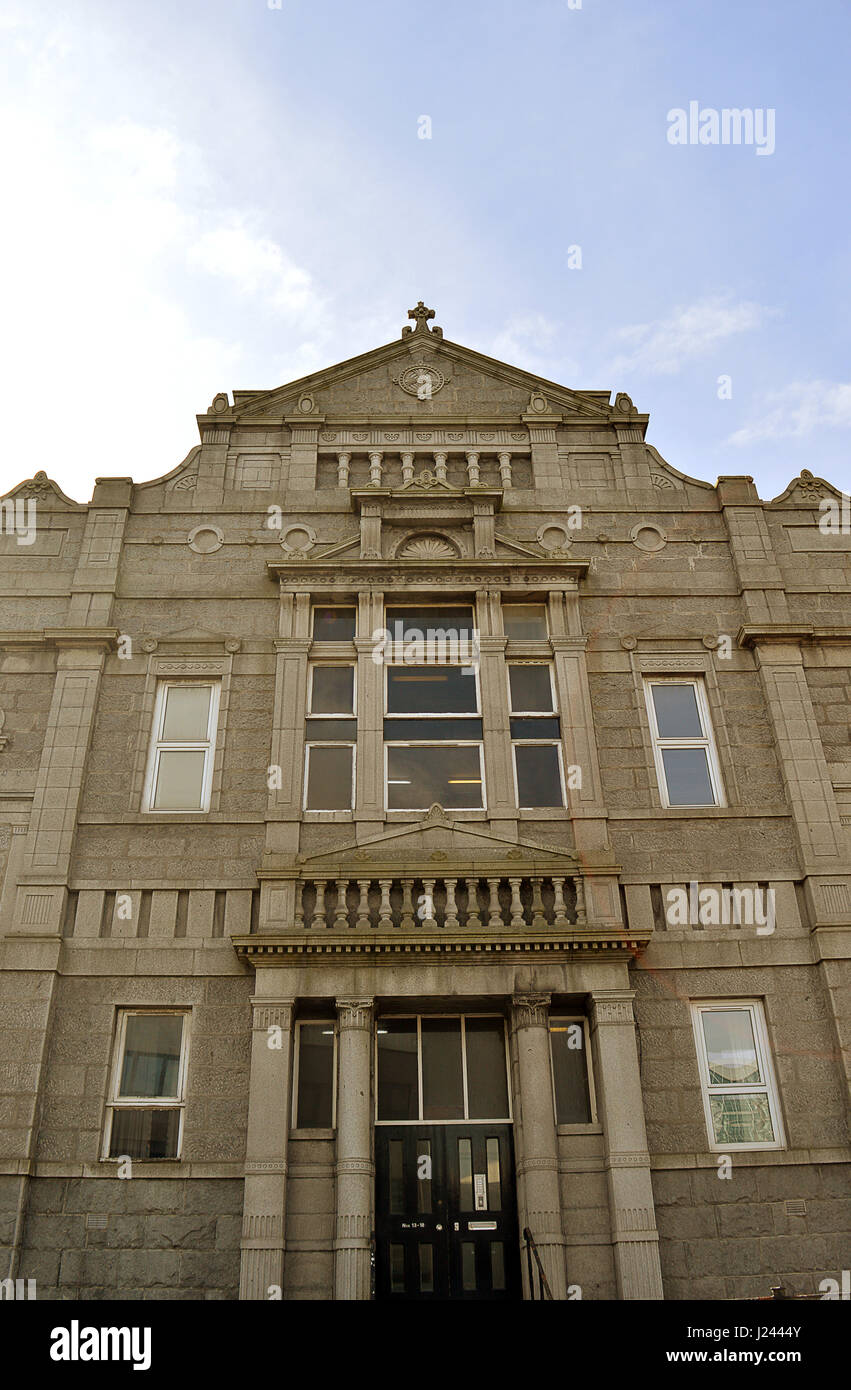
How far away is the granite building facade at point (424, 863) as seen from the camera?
37.1ft

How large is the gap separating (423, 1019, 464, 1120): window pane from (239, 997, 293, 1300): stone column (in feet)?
Result: 5.16

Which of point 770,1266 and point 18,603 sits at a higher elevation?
point 18,603

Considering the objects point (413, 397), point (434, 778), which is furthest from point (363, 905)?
point (413, 397)

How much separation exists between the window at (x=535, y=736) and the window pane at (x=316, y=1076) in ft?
12.6

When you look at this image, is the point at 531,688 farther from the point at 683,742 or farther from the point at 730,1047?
the point at 730,1047

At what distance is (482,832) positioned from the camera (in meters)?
13.3

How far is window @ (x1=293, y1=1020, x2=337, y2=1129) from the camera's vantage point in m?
11.9

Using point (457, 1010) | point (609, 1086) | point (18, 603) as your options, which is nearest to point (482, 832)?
point (457, 1010)

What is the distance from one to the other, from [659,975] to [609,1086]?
151 centimetres

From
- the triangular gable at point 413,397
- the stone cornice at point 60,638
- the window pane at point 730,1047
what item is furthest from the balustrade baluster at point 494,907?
the triangular gable at point 413,397
